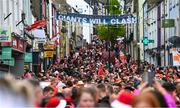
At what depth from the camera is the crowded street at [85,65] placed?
6875 mm

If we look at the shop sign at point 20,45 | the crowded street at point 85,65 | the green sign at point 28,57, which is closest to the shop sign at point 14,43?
the crowded street at point 85,65

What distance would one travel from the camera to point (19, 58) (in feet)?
Answer: 132

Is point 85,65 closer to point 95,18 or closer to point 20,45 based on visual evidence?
point 95,18

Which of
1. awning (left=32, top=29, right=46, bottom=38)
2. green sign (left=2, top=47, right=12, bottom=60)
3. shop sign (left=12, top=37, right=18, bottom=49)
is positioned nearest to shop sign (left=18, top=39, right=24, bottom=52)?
shop sign (left=12, top=37, right=18, bottom=49)

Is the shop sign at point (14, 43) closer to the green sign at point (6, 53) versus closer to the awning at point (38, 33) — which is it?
the green sign at point (6, 53)

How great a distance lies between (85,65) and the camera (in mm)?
58312

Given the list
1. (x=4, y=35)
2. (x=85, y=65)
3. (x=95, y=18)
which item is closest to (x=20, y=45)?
(x=95, y=18)

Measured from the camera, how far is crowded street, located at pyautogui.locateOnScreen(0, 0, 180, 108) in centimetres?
688

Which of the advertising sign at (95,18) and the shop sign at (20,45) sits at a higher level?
the advertising sign at (95,18)

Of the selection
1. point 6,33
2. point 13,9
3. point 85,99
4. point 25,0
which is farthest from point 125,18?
point 85,99

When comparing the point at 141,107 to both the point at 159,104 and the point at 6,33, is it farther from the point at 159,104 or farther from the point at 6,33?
the point at 6,33

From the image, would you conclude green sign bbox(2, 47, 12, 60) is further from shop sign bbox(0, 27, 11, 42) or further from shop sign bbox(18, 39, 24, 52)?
shop sign bbox(18, 39, 24, 52)

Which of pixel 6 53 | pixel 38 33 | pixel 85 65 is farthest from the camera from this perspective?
pixel 85 65

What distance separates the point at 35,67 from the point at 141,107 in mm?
43418
